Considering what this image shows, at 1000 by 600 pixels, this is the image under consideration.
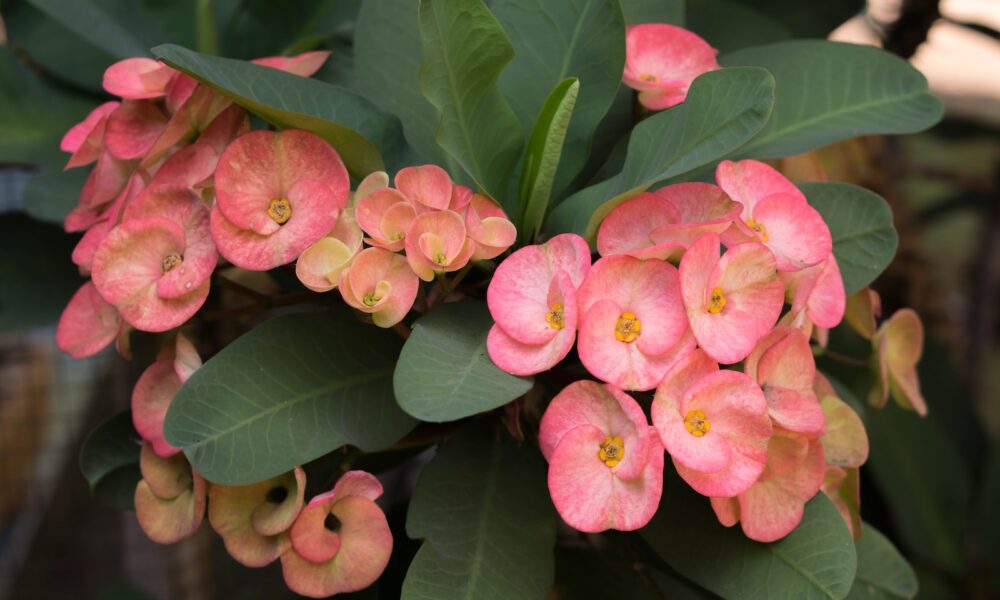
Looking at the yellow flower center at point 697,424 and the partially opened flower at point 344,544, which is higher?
the yellow flower center at point 697,424

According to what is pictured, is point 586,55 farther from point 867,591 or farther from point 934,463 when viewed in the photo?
point 934,463

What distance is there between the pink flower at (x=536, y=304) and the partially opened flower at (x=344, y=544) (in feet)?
0.39

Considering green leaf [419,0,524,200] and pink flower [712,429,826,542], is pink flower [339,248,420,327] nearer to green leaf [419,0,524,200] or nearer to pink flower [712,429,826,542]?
green leaf [419,0,524,200]

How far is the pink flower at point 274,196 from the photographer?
525 millimetres

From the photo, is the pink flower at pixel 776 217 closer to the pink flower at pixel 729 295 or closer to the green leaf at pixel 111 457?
the pink flower at pixel 729 295

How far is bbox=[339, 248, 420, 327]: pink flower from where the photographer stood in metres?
0.51

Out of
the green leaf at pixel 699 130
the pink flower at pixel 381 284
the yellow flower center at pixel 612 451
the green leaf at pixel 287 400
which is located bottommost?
the green leaf at pixel 287 400

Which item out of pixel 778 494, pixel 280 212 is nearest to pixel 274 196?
pixel 280 212

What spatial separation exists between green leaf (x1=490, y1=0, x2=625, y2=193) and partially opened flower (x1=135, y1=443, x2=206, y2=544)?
0.31 metres

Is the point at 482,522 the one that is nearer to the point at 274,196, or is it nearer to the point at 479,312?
the point at 479,312

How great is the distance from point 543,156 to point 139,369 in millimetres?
501

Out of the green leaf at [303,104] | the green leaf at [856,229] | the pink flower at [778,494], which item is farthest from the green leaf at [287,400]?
the green leaf at [856,229]

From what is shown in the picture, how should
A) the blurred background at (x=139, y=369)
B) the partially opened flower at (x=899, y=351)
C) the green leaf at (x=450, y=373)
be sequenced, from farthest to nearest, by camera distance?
the blurred background at (x=139, y=369)
the partially opened flower at (x=899, y=351)
the green leaf at (x=450, y=373)

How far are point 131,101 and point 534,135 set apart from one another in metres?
0.27
